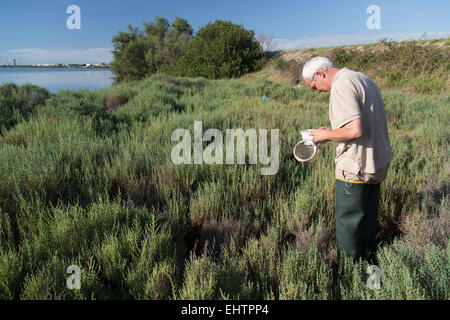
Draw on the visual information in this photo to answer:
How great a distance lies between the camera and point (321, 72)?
8.25ft

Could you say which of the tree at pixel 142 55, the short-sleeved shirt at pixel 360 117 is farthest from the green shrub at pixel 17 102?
the tree at pixel 142 55

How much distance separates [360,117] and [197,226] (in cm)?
223

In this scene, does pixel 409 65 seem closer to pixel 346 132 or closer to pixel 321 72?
pixel 321 72

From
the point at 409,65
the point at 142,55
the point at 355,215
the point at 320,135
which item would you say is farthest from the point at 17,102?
the point at 142,55

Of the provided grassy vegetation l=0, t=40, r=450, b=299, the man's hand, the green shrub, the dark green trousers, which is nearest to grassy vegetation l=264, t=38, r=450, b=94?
grassy vegetation l=0, t=40, r=450, b=299

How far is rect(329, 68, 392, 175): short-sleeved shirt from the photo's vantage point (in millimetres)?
2250

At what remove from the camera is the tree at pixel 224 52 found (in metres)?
29.6

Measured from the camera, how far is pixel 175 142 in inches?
235

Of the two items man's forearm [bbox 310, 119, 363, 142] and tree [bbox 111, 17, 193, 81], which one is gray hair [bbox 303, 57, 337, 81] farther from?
tree [bbox 111, 17, 193, 81]

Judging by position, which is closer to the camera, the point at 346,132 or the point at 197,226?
the point at 346,132

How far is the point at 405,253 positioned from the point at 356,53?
2254cm

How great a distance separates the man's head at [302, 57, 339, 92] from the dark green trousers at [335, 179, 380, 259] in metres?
0.95
